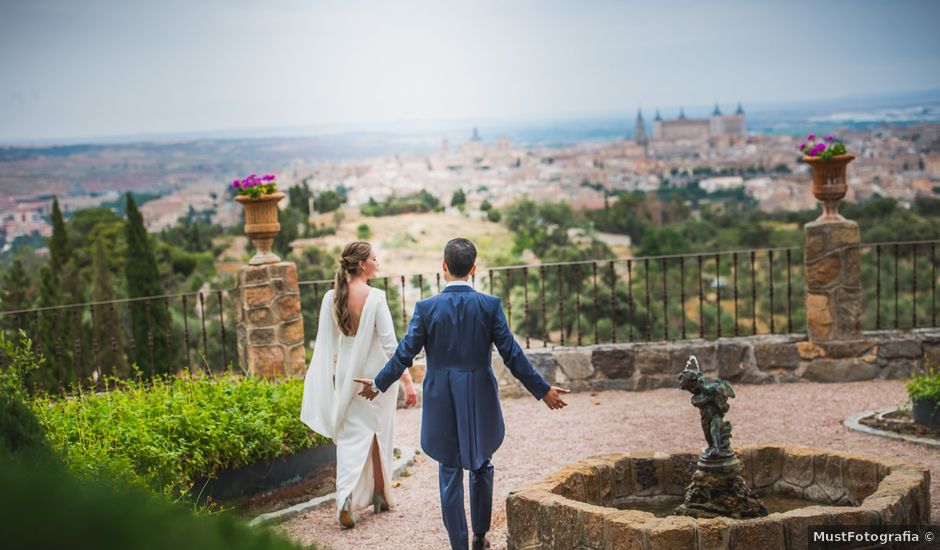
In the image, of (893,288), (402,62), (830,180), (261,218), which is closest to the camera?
(261,218)

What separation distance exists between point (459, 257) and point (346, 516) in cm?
188

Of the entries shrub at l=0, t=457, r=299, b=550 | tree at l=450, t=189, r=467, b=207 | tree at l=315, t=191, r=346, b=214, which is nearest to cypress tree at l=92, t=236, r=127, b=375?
tree at l=315, t=191, r=346, b=214

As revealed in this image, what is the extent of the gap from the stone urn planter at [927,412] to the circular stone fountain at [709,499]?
7.26 feet

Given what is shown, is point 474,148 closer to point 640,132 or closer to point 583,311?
point 640,132

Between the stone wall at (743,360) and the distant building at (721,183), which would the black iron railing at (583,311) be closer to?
the stone wall at (743,360)

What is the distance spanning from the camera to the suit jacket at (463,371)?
15.3 feet

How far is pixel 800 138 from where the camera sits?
118 ft

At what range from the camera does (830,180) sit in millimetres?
8641

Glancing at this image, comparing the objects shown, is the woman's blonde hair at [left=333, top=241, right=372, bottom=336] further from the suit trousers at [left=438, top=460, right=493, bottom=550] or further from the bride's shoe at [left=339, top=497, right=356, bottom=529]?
the suit trousers at [left=438, top=460, right=493, bottom=550]

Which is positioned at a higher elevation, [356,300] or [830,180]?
[830,180]

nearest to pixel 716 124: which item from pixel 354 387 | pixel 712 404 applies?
pixel 354 387

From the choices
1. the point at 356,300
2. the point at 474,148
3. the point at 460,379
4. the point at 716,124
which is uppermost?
the point at 716,124

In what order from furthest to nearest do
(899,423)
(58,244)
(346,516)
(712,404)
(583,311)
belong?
(58,244)
(583,311)
(899,423)
(346,516)
(712,404)

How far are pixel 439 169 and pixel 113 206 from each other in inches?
511
